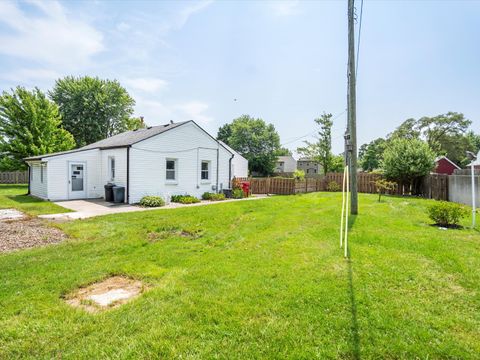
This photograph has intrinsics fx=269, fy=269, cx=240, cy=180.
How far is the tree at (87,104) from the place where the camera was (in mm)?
36000

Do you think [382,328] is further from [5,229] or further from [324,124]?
[324,124]

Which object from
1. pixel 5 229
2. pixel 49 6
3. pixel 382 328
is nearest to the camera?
pixel 382 328

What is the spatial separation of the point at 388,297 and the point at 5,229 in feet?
30.6

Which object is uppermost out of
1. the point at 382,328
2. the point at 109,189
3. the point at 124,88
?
the point at 124,88

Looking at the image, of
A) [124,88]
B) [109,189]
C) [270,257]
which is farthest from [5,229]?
[124,88]

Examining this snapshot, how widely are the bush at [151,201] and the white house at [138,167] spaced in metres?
0.85

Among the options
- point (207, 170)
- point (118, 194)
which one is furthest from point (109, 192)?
point (207, 170)

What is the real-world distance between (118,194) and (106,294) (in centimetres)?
1078

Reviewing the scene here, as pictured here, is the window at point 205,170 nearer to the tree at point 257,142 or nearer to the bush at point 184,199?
the bush at point 184,199

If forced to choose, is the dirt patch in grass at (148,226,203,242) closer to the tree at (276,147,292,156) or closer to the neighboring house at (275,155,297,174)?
the tree at (276,147,292,156)

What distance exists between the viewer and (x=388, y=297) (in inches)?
134

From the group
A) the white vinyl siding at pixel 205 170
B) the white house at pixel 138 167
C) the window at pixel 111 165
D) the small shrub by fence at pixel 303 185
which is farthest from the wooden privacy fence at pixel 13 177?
the small shrub by fence at pixel 303 185

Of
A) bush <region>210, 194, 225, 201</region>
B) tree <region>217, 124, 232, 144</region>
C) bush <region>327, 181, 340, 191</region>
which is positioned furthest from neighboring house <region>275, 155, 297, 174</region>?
bush <region>210, 194, 225, 201</region>

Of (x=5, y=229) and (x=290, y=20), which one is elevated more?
(x=290, y=20)
